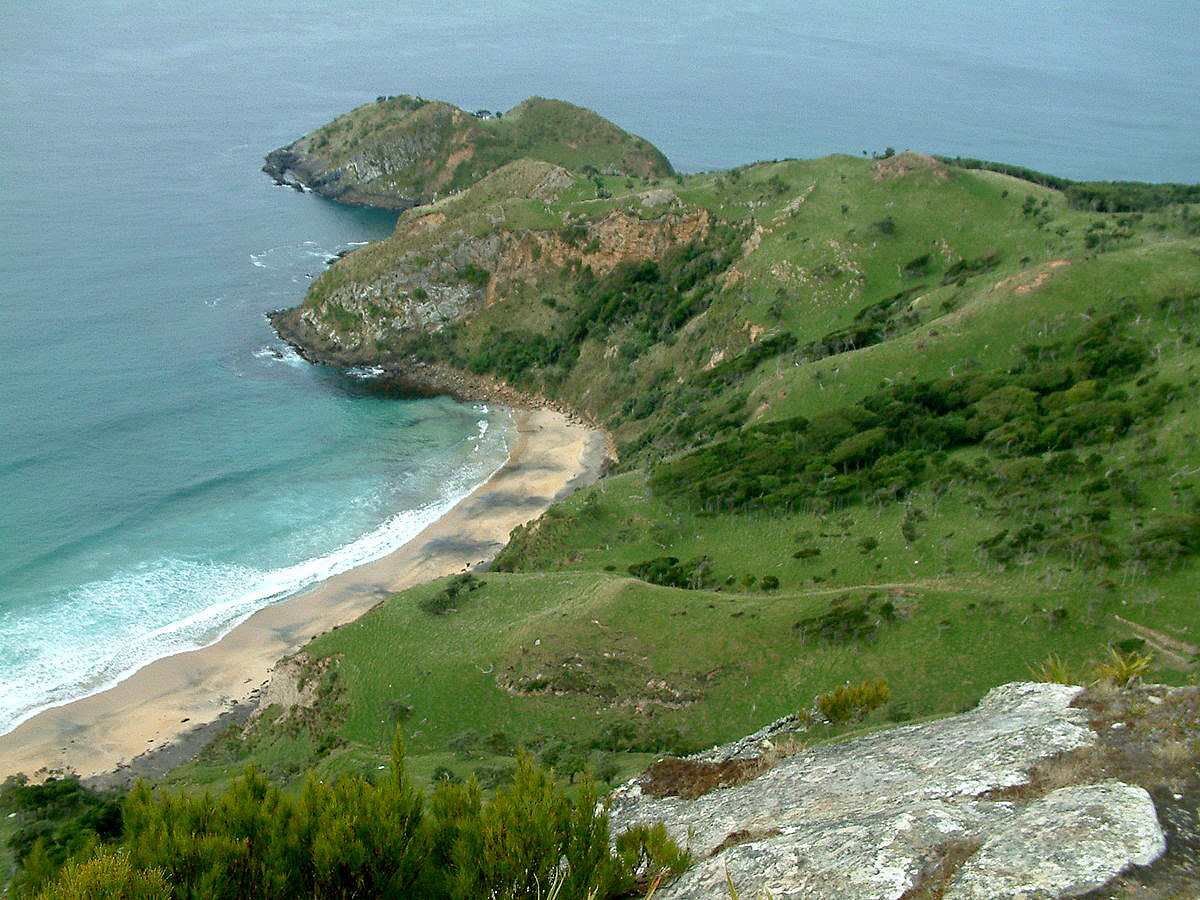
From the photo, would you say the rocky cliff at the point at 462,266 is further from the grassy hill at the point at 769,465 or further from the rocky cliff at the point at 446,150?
the rocky cliff at the point at 446,150

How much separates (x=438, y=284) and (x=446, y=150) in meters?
58.9

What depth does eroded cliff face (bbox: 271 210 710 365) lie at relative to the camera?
3622 inches

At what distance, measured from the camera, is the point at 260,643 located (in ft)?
172

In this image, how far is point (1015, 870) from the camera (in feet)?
45.8

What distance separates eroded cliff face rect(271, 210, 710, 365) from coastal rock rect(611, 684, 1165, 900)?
241 ft

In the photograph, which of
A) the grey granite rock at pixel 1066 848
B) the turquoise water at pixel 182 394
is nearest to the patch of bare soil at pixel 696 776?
the grey granite rock at pixel 1066 848

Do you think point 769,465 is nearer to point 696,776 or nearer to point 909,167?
point 696,776

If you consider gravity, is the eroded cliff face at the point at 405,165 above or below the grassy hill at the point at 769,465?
above

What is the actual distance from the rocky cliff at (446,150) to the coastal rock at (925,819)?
416ft

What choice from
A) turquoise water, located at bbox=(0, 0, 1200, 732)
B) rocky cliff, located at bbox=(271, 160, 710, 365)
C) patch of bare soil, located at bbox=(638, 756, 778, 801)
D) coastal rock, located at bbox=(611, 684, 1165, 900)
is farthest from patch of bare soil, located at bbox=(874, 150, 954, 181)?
patch of bare soil, located at bbox=(638, 756, 778, 801)

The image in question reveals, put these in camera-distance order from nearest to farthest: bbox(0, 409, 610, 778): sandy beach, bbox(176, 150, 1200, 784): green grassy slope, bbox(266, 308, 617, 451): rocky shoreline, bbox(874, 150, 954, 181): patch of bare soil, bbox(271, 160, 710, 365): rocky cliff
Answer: bbox(176, 150, 1200, 784): green grassy slope
bbox(0, 409, 610, 778): sandy beach
bbox(874, 150, 954, 181): patch of bare soil
bbox(266, 308, 617, 451): rocky shoreline
bbox(271, 160, 710, 365): rocky cliff

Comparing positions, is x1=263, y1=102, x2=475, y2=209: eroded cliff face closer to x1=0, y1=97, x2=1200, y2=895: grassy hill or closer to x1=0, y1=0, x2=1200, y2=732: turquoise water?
x1=0, y1=0, x2=1200, y2=732: turquoise water

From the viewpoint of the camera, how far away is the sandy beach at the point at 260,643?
4444 centimetres

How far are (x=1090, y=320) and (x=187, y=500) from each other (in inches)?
2310
